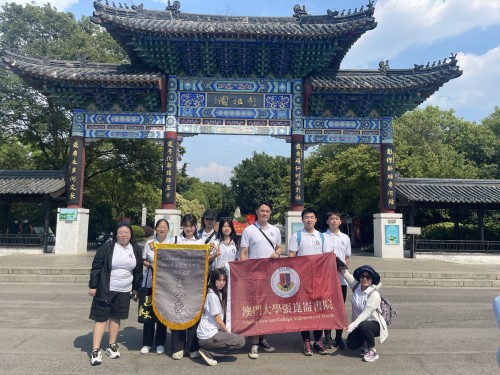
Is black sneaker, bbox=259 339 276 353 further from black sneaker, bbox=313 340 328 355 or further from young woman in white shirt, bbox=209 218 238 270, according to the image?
young woman in white shirt, bbox=209 218 238 270

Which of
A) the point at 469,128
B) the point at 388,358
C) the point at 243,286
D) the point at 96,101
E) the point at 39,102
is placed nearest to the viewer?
the point at 388,358

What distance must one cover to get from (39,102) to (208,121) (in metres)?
10.2

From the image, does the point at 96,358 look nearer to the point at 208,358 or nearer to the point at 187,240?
the point at 208,358

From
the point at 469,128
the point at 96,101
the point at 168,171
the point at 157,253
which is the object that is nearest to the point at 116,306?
the point at 157,253

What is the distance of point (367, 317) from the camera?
15.5 feet

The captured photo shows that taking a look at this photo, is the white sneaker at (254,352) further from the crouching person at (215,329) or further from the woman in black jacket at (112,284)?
the woman in black jacket at (112,284)

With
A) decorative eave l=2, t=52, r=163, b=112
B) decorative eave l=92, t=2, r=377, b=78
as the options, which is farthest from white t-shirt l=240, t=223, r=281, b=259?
decorative eave l=2, t=52, r=163, b=112

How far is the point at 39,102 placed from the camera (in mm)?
20281

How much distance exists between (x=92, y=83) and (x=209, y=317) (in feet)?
44.0

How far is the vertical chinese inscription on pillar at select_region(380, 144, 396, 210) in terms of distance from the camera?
16188 mm

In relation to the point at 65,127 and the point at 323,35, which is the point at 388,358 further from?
the point at 65,127

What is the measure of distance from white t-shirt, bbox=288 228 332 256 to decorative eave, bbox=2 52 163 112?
12.0m

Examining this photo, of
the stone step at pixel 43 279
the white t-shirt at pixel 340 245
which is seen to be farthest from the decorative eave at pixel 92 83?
the white t-shirt at pixel 340 245

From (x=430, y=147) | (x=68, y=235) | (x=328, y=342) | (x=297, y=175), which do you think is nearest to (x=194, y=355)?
(x=328, y=342)
